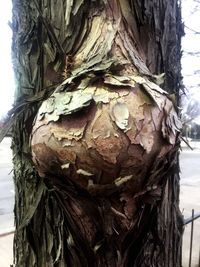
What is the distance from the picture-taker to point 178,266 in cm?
87

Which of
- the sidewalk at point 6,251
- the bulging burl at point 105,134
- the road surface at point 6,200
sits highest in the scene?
the bulging burl at point 105,134

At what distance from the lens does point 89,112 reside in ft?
1.56

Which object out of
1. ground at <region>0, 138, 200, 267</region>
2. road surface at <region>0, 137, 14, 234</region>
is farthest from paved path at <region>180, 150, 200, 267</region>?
road surface at <region>0, 137, 14, 234</region>

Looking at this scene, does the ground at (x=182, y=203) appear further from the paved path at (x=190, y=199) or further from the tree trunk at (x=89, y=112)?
the tree trunk at (x=89, y=112)

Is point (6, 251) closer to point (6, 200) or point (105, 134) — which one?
point (6, 200)

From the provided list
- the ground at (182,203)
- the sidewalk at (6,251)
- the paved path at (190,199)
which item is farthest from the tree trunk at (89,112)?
the sidewalk at (6,251)

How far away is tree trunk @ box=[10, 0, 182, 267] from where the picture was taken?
499 millimetres

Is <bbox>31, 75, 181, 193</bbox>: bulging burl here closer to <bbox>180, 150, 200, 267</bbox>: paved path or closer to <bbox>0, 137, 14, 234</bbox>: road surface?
<bbox>180, 150, 200, 267</bbox>: paved path

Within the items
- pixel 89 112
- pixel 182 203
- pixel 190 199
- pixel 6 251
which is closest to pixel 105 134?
pixel 89 112

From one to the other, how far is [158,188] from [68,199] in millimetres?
134

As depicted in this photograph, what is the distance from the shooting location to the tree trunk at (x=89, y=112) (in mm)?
499

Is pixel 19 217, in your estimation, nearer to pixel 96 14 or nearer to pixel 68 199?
pixel 68 199

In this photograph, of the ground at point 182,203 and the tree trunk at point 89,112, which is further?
the ground at point 182,203

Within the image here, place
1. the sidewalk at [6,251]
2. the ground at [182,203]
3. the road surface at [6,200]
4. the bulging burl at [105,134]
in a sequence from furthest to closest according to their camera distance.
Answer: the road surface at [6,200] < the ground at [182,203] < the sidewalk at [6,251] < the bulging burl at [105,134]
